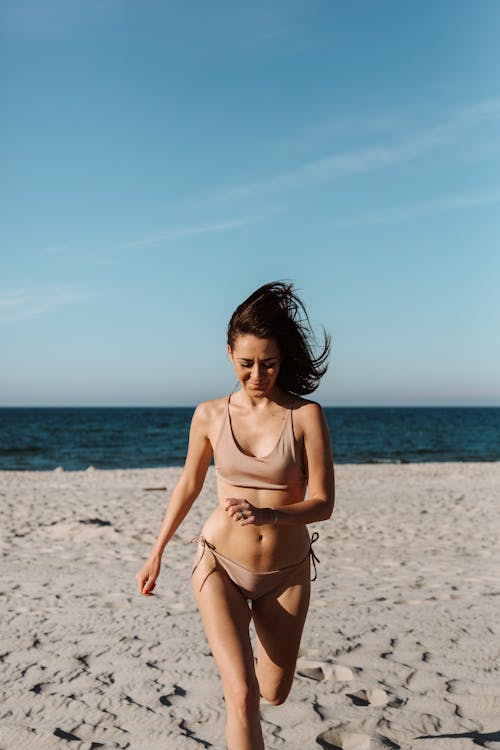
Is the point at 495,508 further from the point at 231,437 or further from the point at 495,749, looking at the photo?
the point at 231,437

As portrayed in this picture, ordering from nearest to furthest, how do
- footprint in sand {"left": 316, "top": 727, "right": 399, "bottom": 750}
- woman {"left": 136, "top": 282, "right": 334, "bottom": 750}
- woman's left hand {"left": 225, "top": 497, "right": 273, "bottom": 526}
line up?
1. woman's left hand {"left": 225, "top": 497, "right": 273, "bottom": 526}
2. woman {"left": 136, "top": 282, "right": 334, "bottom": 750}
3. footprint in sand {"left": 316, "top": 727, "right": 399, "bottom": 750}

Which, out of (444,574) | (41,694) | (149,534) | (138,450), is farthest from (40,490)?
(138,450)

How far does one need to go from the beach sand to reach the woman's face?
1.80 metres

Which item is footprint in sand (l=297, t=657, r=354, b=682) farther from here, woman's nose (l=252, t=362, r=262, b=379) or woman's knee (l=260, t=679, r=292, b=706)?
woman's nose (l=252, t=362, r=262, b=379)

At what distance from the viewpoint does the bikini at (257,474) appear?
109 inches

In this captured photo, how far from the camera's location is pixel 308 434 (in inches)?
109

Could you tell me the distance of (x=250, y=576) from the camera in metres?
2.80

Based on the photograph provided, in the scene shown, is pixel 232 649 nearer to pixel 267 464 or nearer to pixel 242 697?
pixel 242 697

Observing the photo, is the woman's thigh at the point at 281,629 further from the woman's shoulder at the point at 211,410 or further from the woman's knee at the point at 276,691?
the woman's shoulder at the point at 211,410

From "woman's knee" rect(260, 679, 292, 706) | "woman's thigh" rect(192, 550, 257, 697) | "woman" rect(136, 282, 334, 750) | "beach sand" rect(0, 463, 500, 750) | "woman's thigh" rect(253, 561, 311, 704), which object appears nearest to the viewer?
"woman's thigh" rect(192, 550, 257, 697)

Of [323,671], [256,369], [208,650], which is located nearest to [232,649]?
[256,369]

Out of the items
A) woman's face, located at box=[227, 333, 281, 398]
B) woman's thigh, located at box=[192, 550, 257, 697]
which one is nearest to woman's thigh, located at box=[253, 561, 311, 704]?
woman's thigh, located at box=[192, 550, 257, 697]

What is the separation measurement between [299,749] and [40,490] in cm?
1345

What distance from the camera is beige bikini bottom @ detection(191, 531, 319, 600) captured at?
280 centimetres
